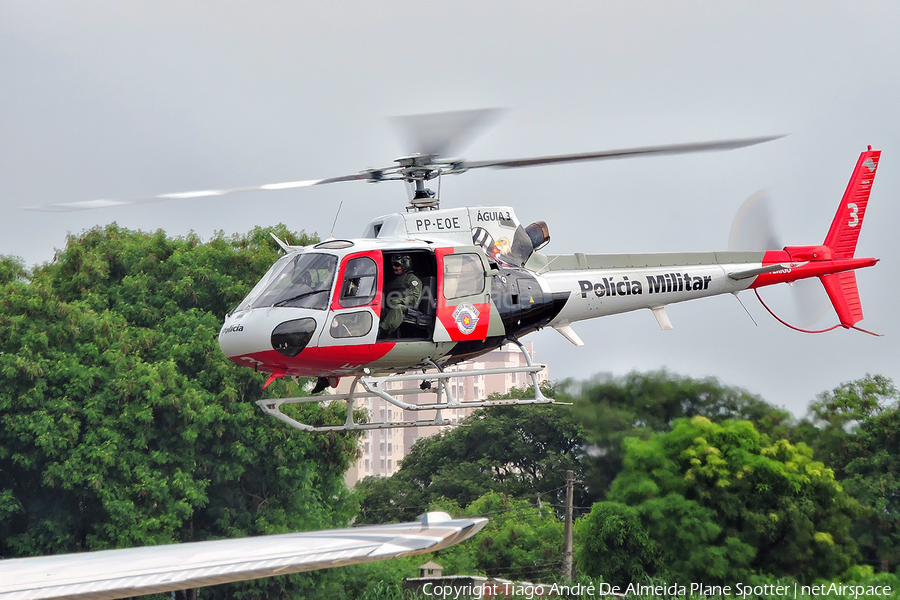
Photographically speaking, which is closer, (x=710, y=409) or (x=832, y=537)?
(x=832, y=537)

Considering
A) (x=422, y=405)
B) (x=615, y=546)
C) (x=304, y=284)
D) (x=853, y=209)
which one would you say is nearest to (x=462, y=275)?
(x=422, y=405)

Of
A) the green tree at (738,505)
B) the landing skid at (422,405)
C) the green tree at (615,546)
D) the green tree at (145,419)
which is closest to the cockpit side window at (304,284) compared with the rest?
the landing skid at (422,405)

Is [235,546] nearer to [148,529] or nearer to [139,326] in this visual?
[148,529]

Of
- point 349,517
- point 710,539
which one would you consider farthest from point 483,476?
point 710,539

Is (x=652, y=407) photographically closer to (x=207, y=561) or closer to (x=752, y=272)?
(x=752, y=272)

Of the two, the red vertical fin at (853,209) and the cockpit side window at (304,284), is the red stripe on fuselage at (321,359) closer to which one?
the cockpit side window at (304,284)

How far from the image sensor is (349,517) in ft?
95.2

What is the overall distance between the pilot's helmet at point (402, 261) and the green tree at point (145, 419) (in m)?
12.4

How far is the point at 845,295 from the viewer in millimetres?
19500

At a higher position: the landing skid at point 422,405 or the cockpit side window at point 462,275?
the cockpit side window at point 462,275

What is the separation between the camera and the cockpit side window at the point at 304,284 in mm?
13297

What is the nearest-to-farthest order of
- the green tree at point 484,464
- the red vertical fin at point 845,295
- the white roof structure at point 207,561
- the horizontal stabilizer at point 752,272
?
the white roof structure at point 207,561 < the horizontal stabilizer at point 752,272 < the red vertical fin at point 845,295 < the green tree at point 484,464

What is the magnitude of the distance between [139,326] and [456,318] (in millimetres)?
15241

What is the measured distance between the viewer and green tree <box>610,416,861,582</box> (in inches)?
845
